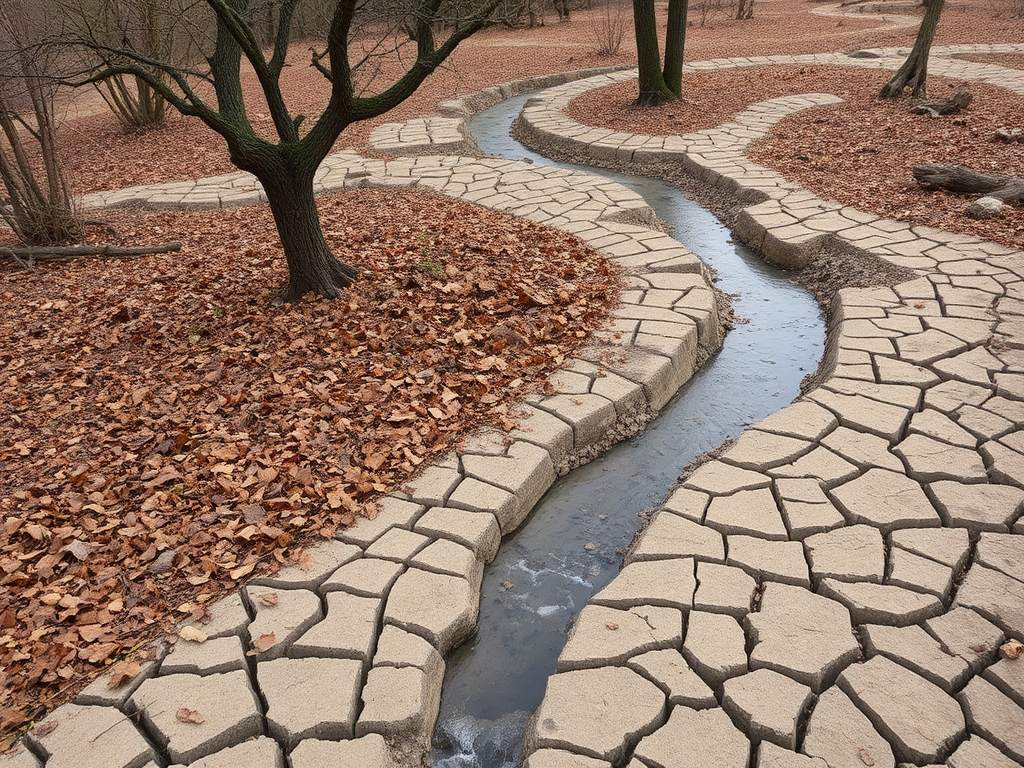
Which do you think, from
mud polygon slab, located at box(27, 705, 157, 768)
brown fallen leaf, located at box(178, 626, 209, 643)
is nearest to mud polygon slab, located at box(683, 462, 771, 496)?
brown fallen leaf, located at box(178, 626, 209, 643)

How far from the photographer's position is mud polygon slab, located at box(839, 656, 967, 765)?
1.83m

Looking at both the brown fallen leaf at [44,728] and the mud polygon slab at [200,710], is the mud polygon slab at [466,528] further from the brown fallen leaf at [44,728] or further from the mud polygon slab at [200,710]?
the brown fallen leaf at [44,728]

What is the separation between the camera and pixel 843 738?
186 centimetres

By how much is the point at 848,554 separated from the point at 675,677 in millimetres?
864

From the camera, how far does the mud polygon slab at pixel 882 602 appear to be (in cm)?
221

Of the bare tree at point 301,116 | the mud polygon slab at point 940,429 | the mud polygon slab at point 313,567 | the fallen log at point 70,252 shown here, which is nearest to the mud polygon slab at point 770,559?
the mud polygon slab at point 940,429

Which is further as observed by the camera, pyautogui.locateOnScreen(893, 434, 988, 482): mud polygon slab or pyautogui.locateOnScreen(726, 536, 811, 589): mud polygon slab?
pyautogui.locateOnScreen(893, 434, 988, 482): mud polygon slab

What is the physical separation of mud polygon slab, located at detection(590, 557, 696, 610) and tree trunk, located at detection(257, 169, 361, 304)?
2.48 m

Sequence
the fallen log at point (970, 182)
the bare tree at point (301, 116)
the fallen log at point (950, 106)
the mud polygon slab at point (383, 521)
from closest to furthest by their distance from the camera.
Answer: the mud polygon slab at point (383, 521)
the bare tree at point (301, 116)
the fallen log at point (970, 182)
the fallen log at point (950, 106)

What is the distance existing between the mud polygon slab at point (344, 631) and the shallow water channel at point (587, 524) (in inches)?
13.0

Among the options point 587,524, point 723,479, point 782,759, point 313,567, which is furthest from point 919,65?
point 313,567

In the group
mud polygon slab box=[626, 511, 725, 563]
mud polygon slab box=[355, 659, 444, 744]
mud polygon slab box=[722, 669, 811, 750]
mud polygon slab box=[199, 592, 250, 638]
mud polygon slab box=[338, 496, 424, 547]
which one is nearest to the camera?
mud polygon slab box=[722, 669, 811, 750]

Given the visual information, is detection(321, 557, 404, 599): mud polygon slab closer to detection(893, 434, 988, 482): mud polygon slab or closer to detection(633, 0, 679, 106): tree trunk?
detection(893, 434, 988, 482): mud polygon slab

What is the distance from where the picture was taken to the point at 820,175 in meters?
6.32
